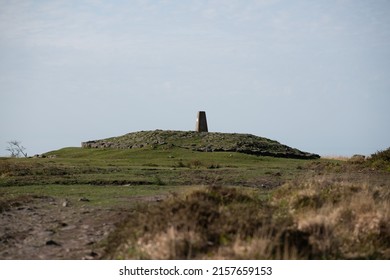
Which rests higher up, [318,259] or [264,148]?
[264,148]

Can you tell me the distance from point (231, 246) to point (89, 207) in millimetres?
8541

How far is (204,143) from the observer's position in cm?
5703

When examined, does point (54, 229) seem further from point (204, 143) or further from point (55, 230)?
point (204, 143)

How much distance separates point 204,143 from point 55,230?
42525 mm

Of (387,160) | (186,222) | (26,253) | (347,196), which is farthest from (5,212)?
(387,160)

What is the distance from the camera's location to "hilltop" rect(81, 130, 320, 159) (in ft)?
180

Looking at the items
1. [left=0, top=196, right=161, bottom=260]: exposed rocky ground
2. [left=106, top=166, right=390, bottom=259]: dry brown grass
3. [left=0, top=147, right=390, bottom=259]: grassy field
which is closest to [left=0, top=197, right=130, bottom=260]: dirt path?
[left=0, top=196, right=161, bottom=260]: exposed rocky ground

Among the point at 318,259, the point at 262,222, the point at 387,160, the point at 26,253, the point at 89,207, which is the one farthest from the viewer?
the point at 387,160

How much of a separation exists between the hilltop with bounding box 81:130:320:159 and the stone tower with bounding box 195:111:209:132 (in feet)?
6.18

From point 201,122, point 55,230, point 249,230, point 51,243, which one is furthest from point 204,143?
point 249,230

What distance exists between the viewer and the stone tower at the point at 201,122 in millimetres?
64250

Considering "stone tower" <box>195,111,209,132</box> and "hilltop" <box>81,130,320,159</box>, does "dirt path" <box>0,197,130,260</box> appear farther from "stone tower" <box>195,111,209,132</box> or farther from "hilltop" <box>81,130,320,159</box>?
"stone tower" <box>195,111,209,132</box>

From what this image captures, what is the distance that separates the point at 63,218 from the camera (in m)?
16.3

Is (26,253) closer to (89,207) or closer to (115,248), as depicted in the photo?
(115,248)
